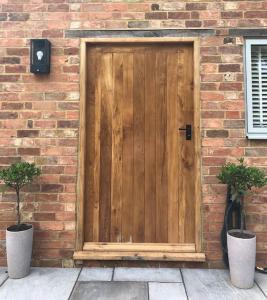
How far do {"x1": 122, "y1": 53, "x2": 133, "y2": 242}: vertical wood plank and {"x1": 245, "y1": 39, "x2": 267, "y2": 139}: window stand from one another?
1123mm

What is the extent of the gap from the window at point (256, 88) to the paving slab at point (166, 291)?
5.00ft

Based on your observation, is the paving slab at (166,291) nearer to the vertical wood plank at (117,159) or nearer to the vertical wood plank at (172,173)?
the vertical wood plank at (172,173)

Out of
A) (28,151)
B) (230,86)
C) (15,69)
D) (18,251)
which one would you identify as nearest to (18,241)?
(18,251)

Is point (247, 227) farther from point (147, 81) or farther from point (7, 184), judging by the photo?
point (7, 184)

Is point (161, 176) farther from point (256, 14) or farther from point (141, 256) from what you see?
point (256, 14)

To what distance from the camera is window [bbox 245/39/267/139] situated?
3.01 m

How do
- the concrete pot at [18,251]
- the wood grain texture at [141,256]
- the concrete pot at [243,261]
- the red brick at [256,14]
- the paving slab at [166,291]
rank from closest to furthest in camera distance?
1. the paving slab at [166,291]
2. the concrete pot at [243,261]
3. the concrete pot at [18,251]
4. the wood grain texture at [141,256]
5. the red brick at [256,14]

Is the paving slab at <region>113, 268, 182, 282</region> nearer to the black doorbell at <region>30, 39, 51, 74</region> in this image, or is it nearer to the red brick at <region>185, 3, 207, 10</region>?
the black doorbell at <region>30, 39, 51, 74</region>

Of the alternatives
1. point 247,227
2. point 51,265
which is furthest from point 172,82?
point 51,265

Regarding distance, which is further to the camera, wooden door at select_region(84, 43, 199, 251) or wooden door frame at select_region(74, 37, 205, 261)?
wooden door at select_region(84, 43, 199, 251)

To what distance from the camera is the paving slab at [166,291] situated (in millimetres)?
2393

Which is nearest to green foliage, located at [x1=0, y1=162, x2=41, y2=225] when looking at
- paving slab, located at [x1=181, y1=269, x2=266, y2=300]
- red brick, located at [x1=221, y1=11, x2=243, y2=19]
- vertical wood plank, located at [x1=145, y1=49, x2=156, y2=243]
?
vertical wood plank, located at [x1=145, y1=49, x2=156, y2=243]

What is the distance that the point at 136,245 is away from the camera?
3.06 metres

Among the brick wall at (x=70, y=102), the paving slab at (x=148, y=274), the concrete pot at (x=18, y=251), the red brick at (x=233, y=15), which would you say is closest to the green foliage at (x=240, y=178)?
the brick wall at (x=70, y=102)
